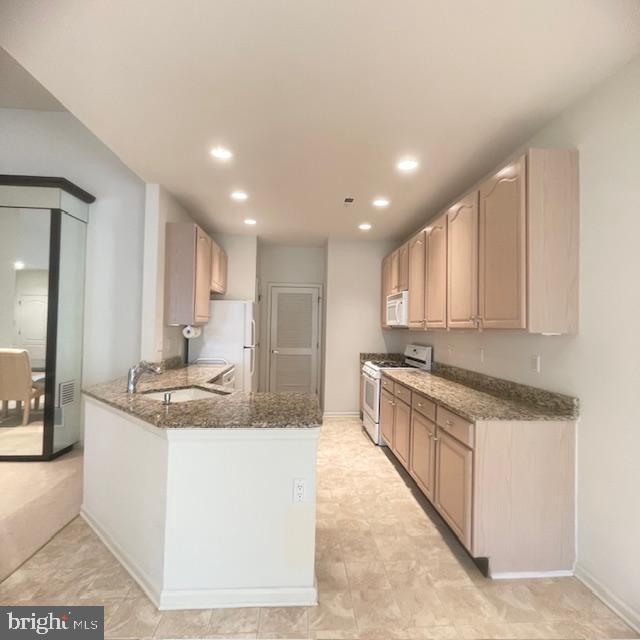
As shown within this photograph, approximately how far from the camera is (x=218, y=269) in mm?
4312

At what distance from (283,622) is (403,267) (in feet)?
11.0

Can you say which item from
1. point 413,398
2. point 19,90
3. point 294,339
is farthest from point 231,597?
point 19,90

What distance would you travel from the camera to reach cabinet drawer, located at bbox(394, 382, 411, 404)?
307 centimetres

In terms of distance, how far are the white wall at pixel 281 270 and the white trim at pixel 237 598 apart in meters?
4.02

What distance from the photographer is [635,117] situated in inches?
64.4

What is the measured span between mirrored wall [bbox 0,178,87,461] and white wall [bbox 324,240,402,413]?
3111 millimetres

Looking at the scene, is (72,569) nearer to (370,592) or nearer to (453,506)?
(370,592)

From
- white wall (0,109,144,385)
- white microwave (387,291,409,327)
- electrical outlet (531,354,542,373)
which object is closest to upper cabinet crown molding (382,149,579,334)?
electrical outlet (531,354,542,373)

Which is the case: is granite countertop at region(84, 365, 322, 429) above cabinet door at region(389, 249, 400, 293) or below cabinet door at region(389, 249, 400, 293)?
below

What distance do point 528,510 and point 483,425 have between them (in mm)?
506

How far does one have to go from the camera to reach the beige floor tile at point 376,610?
1586mm

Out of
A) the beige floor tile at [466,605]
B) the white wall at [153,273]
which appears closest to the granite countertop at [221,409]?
the white wall at [153,273]

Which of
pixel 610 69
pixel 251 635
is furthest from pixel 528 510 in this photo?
pixel 610 69

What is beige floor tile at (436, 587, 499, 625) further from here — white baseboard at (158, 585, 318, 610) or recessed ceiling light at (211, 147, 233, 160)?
recessed ceiling light at (211, 147, 233, 160)
